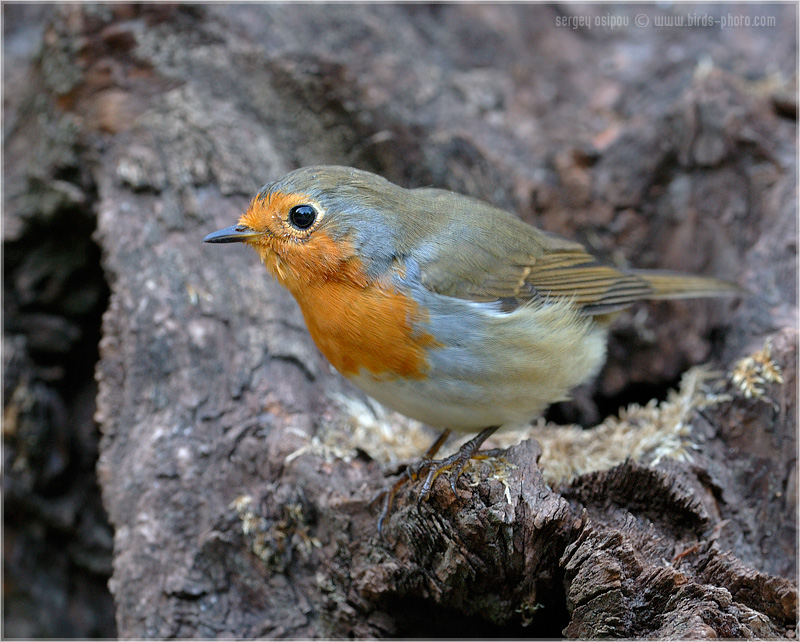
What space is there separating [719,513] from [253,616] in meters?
2.14

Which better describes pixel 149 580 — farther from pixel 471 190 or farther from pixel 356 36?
pixel 356 36

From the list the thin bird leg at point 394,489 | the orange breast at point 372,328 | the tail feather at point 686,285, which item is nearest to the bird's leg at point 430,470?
the thin bird leg at point 394,489

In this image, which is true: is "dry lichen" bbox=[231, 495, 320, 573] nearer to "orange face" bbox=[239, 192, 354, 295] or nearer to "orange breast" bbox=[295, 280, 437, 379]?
"orange breast" bbox=[295, 280, 437, 379]

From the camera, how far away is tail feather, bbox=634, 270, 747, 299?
12.8ft

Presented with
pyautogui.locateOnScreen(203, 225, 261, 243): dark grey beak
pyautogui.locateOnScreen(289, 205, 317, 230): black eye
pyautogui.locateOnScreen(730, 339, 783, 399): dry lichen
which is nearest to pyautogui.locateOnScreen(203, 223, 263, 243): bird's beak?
pyautogui.locateOnScreen(203, 225, 261, 243): dark grey beak

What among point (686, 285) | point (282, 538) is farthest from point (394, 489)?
point (686, 285)

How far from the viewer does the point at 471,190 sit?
4805mm

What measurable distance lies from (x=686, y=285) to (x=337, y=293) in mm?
2139

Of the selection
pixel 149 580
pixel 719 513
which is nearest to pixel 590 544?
pixel 719 513

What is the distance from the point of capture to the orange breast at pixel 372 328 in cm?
287

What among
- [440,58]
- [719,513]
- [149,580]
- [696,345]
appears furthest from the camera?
[440,58]

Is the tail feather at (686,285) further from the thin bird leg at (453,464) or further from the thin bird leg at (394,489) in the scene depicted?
the thin bird leg at (394,489)

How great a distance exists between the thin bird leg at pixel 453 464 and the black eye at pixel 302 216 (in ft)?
3.86

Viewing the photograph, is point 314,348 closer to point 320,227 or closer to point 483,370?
point 320,227
